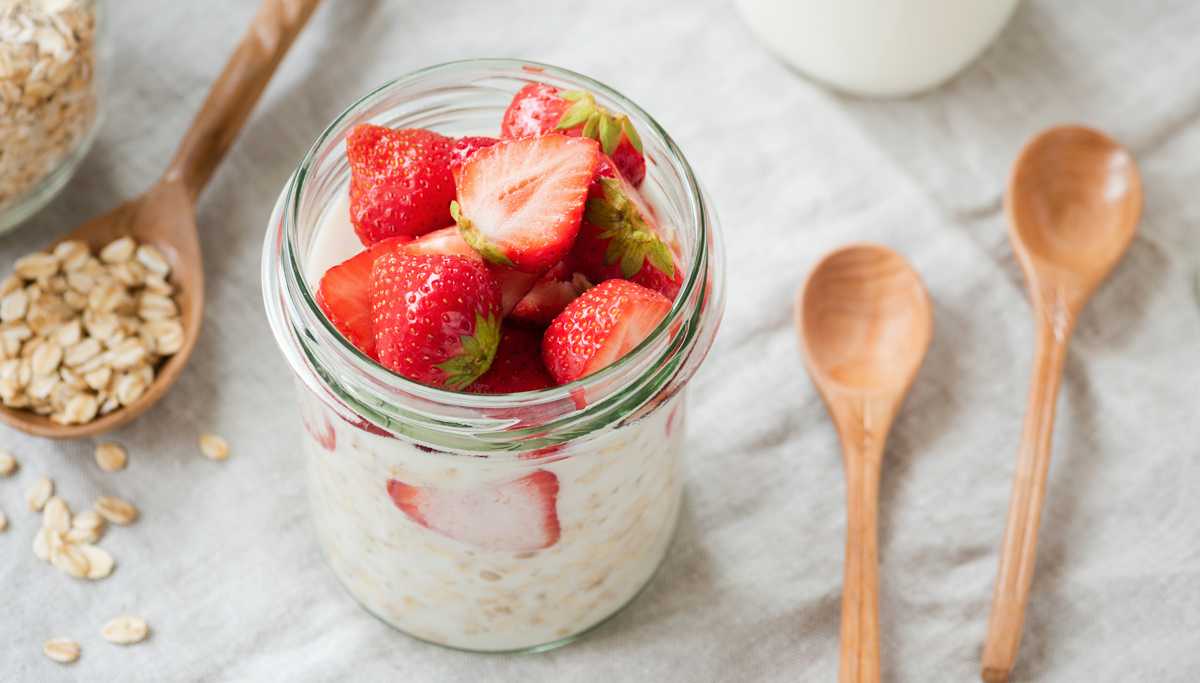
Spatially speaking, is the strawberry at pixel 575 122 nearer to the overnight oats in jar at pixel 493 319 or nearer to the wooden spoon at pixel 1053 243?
the overnight oats in jar at pixel 493 319

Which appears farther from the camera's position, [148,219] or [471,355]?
[148,219]

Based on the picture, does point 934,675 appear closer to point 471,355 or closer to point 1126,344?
point 1126,344

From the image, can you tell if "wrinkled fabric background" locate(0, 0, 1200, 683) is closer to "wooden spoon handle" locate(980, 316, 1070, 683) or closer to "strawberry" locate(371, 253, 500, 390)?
"wooden spoon handle" locate(980, 316, 1070, 683)

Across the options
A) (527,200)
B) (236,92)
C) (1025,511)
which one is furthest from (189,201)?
(1025,511)

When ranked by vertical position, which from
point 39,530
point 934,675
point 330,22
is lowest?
point 934,675

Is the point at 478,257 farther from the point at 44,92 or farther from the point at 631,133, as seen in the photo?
the point at 44,92

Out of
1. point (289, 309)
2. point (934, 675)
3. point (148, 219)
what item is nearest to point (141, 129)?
point (148, 219)

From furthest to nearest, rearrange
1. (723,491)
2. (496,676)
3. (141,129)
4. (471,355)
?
(141,129) → (723,491) → (496,676) → (471,355)
